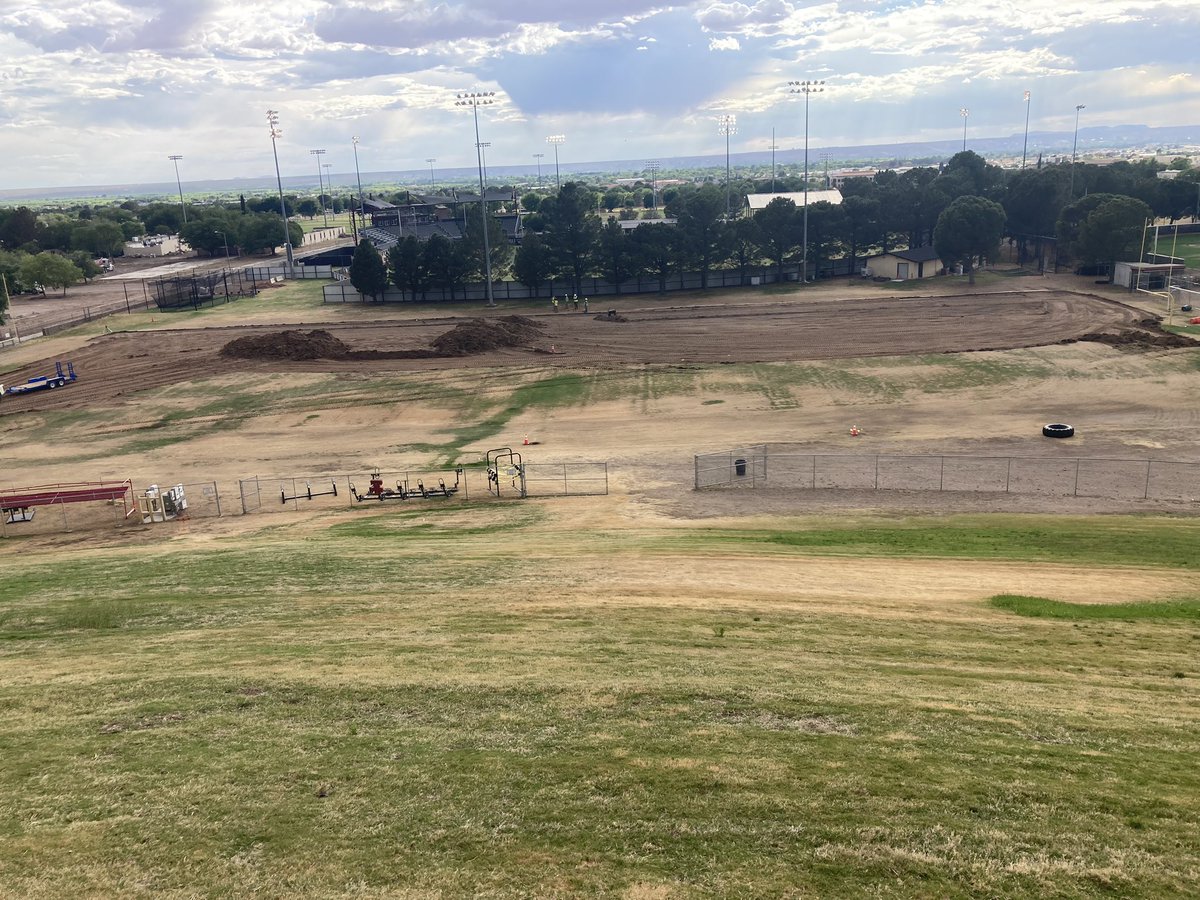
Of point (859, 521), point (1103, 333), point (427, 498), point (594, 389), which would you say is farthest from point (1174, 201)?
point (427, 498)

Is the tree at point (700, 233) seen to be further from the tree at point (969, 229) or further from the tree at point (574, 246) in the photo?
the tree at point (969, 229)

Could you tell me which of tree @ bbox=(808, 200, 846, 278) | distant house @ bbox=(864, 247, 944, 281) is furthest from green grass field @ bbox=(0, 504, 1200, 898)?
tree @ bbox=(808, 200, 846, 278)

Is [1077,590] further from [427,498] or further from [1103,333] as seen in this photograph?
[1103,333]

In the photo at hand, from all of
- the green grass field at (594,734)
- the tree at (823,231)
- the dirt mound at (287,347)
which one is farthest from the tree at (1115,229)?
the dirt mound at (287,347)

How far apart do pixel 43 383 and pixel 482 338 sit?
31035 millimetres

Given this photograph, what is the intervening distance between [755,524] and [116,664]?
69.0ft

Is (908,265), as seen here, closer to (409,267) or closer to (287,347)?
(409,267)

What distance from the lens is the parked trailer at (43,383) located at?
60.9 metres

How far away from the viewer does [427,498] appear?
38.3 meters

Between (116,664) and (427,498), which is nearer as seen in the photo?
(116,664)

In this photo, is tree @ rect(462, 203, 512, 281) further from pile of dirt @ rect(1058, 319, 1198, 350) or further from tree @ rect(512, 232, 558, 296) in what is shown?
pile of dirt @ rect(1058, 319, 1198, 350)

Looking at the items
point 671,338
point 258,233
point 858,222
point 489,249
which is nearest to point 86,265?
point 258,233

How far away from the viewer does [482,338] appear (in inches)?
2692

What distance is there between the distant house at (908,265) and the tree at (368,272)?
52.8 metres
